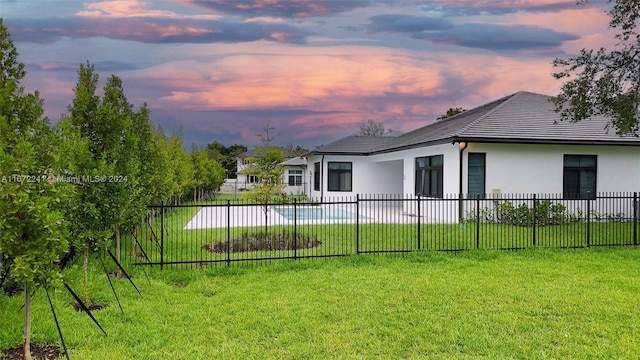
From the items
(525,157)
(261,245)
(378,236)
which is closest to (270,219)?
(261,245)

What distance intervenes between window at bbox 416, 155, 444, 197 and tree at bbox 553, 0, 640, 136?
4.87m

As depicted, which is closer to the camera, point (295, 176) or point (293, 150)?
point (295, 176)

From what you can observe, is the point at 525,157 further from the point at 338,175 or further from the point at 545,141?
the point at 338,175

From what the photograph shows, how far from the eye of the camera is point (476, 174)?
13.9 metres

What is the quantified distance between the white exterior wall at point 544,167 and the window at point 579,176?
16cm

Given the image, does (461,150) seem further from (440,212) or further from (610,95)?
Result: (610,95)

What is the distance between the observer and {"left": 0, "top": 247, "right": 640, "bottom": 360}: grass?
4.18 meters

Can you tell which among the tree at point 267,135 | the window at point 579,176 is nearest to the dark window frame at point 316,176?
the window at point 579,176

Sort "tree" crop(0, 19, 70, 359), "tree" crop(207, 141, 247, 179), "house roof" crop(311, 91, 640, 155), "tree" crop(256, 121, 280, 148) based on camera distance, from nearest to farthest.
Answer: "tree" crop(0, 19, 70, 359) → "house roof" crop(311, 91, 640, 155) → "tree" crop(256, 121, 280, 148) → "tree" crop(207, 141, 247, 179)

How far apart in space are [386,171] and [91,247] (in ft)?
61.4

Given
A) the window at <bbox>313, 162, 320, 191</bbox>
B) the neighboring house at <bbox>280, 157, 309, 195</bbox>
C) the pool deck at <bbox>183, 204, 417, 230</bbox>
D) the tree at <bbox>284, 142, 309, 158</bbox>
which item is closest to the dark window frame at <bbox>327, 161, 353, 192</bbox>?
the window at <bbox>313, 162, 320, 191</bbox>

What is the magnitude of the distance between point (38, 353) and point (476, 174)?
41.6 feet

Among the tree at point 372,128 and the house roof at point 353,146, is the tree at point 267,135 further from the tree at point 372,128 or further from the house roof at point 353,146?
the house roof at point 353,146

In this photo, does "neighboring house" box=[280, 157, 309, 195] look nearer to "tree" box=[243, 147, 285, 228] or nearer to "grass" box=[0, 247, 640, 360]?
"tree" box=[243, 147, 285, 228]
